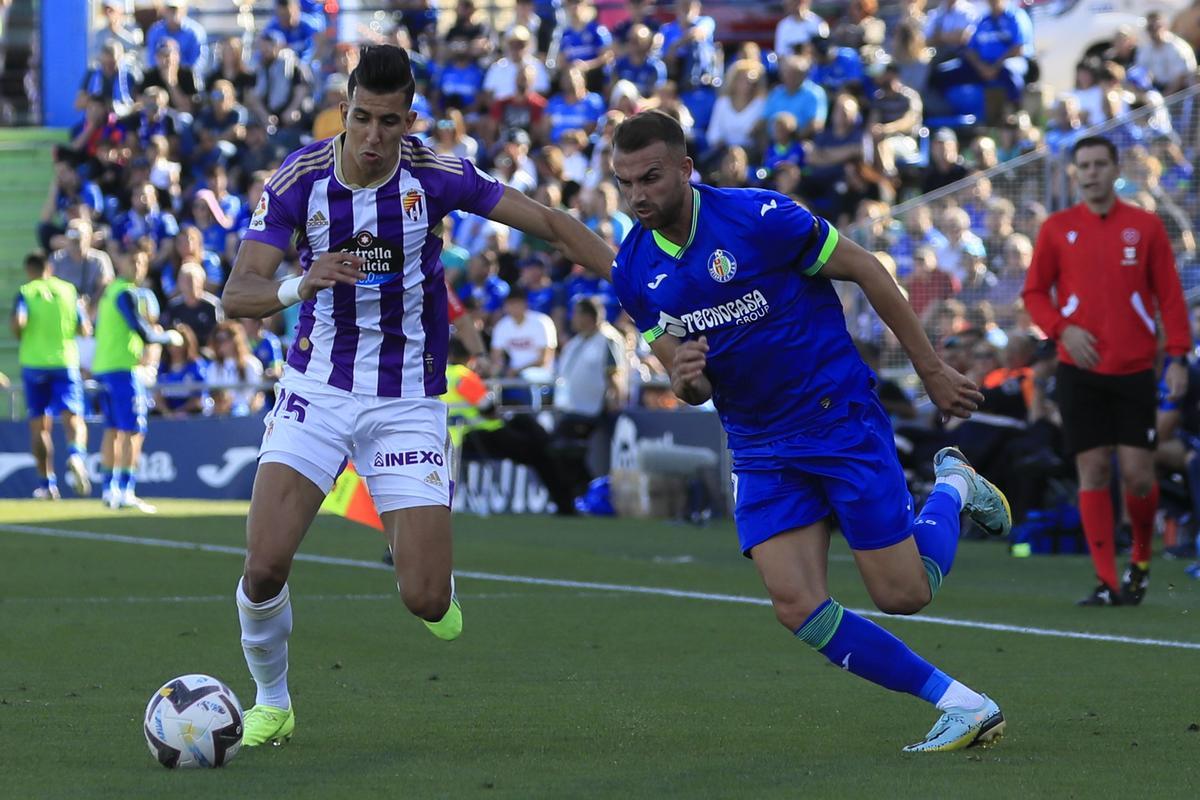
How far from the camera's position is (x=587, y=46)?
83.1 feet

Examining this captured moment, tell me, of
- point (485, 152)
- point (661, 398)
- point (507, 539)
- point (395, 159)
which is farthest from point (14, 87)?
point (395, 159)

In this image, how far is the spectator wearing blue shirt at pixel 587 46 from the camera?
2502 cm

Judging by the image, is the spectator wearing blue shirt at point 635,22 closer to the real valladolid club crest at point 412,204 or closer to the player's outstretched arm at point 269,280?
the real valladolid club crest at point 412,204

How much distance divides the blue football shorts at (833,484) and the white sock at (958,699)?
0.52m

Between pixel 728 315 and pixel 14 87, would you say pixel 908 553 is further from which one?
pixel 14 87

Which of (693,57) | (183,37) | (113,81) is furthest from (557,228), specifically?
(183,37)

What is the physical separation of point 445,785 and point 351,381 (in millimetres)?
1683

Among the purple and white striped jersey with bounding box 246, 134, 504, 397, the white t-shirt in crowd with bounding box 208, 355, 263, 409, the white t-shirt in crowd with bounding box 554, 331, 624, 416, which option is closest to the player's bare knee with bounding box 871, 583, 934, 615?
the purple and white striped jersey with bounding box 246, 134, 504, 397

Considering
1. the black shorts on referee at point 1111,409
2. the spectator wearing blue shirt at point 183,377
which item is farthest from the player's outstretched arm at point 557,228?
the spectator wearing blue shirt at point 183,377

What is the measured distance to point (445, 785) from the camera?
558cm

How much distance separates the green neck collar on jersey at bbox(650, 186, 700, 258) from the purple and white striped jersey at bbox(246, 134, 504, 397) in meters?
0.80

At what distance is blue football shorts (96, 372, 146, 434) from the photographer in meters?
19.0

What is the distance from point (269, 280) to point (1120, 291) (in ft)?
17.9

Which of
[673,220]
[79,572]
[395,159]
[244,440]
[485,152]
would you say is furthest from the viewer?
[485,152]
